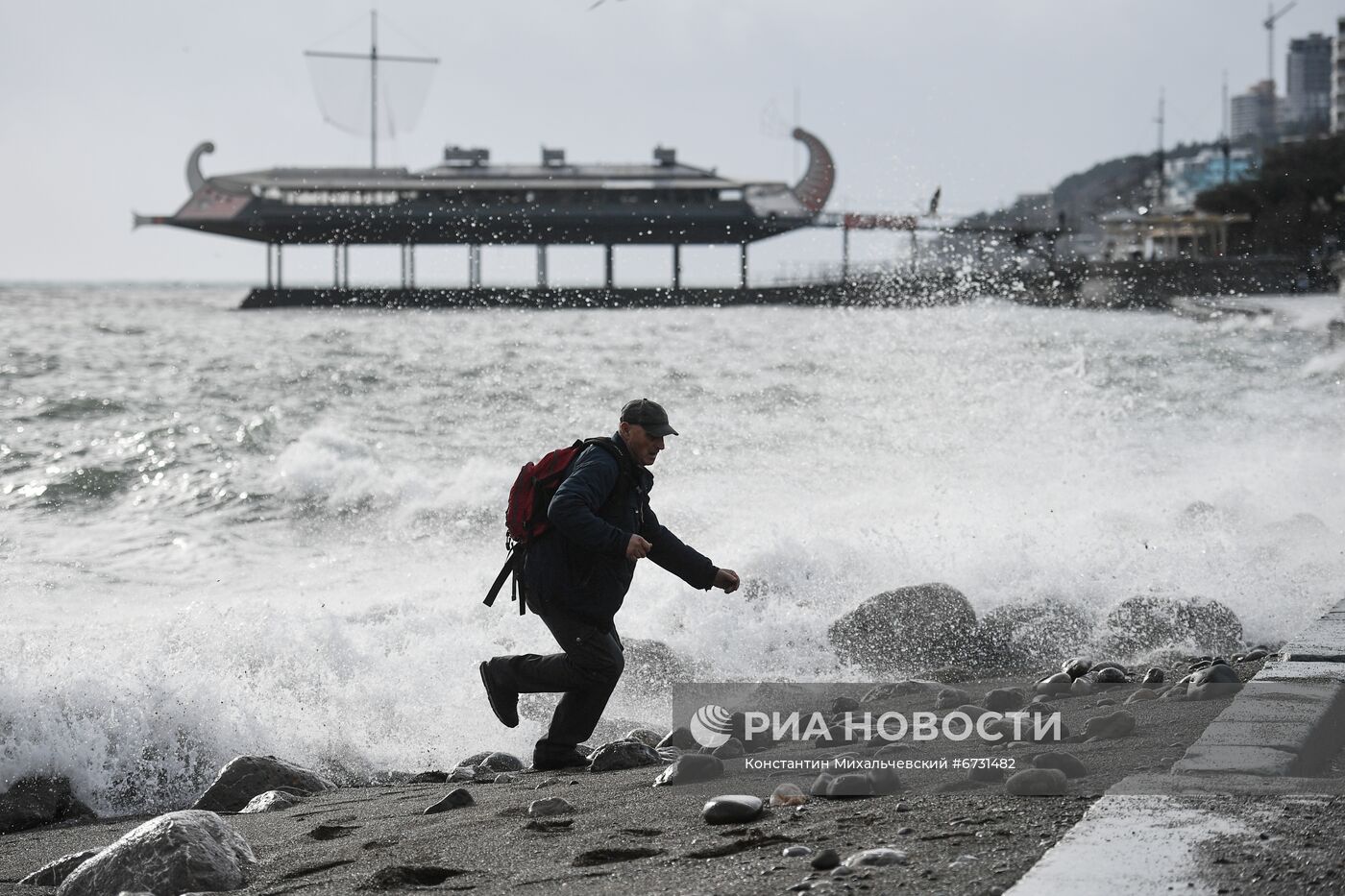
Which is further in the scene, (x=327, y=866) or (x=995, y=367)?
(x=995, y=367)

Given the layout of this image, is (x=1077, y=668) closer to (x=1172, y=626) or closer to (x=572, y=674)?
(x=1172, y=626)

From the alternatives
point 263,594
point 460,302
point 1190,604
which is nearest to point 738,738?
point 1190,604

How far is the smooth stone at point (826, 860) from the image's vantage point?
9.87ft

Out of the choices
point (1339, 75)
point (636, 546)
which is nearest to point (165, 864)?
point (636, 546)

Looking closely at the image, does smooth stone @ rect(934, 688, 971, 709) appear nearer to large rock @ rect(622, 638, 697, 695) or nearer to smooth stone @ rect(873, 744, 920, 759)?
smooth stone @ rect(873, 744, 920, 759)

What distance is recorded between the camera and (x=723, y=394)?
21.8 metres

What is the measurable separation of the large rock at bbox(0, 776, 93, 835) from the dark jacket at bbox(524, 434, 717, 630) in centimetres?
196

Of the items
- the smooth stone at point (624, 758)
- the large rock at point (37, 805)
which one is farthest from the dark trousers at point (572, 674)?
the large rock at point (37, 805)

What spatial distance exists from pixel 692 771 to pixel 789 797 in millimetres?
662

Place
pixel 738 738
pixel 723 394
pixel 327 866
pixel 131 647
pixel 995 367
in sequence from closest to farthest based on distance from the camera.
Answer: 1. pixel 327 866
2. pixel 738 738
3. pixel 131 647
4. pixel 723 394
5. pixel 995 367

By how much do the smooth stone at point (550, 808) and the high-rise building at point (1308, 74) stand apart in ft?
672

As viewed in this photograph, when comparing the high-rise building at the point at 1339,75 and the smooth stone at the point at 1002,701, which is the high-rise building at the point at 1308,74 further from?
the smooth stone at the point at 1002,701

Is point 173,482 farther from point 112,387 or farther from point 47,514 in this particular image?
point 112,387

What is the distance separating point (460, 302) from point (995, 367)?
55.7m
